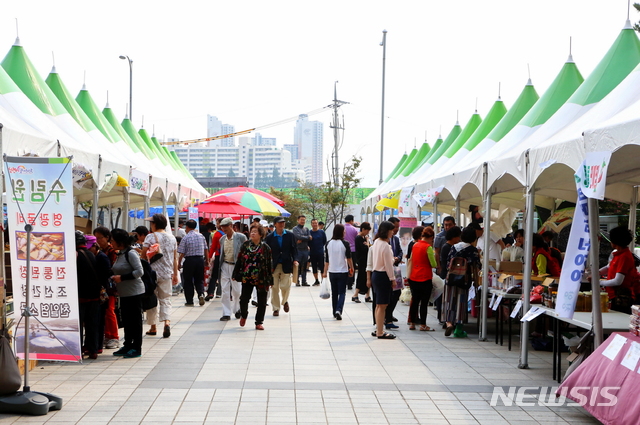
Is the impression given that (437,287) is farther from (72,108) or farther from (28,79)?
(28,79)

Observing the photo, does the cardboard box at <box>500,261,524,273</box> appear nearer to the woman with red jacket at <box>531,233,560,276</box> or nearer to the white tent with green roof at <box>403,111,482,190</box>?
the woman with red jacket at <box>531,233,560,276</box>

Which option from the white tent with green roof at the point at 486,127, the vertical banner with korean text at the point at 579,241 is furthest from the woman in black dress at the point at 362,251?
the vertical banner with korean text at the point at 579,241

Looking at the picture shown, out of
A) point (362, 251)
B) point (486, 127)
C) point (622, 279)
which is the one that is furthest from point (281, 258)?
point (486, 127)

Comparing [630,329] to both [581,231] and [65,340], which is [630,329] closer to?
[581,231]

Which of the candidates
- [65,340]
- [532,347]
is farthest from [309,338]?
[65,340]

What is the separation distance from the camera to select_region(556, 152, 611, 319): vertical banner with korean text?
6062mm

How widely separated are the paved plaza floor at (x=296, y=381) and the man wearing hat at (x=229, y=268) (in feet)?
3.49

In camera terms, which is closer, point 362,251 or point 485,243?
point 485,243

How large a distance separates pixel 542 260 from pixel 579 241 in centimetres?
436

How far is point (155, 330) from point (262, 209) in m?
8.36

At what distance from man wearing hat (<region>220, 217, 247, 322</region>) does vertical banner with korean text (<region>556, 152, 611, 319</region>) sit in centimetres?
727

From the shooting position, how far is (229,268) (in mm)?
12828

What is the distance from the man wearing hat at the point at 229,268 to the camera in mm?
12648

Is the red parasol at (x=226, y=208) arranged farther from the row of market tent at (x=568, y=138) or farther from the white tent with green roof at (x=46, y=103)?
the white tent with green roof at (x=46, y=103)
